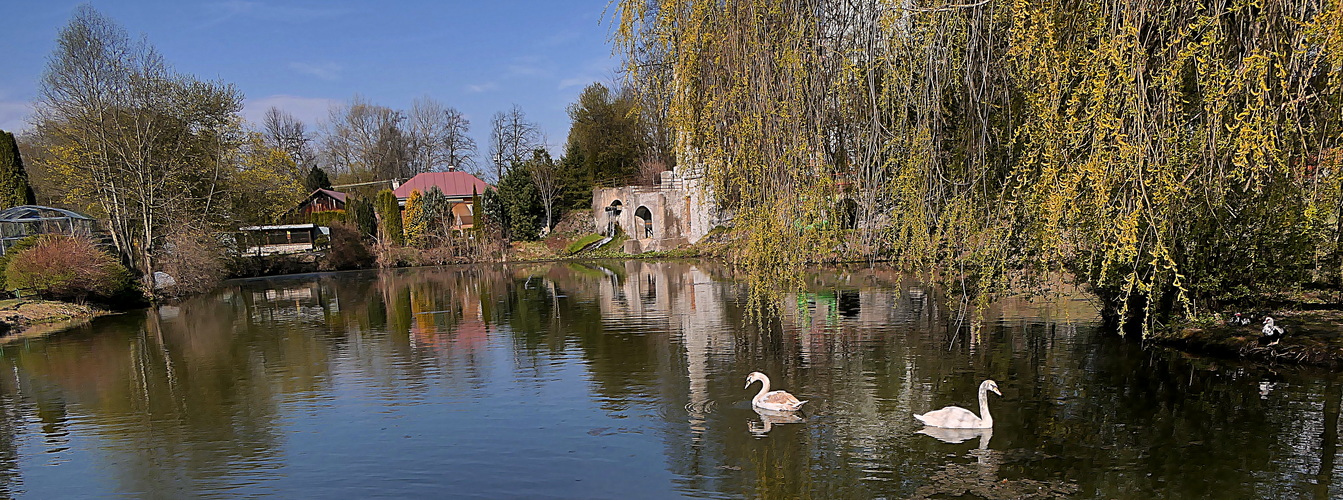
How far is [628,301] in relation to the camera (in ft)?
74.4

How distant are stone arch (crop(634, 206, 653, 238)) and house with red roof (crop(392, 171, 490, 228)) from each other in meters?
10.8

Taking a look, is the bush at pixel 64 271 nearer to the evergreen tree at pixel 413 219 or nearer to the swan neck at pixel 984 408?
the evergreen tree at pixel 413 219

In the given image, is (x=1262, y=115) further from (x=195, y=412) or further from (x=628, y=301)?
(x=628, y=301)

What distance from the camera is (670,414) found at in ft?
31.6

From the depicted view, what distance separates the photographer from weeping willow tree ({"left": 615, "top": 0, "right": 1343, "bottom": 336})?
5.22 meters

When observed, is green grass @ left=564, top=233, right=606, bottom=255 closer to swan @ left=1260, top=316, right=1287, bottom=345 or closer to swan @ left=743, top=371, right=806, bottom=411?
swan @ left=743, top=371, right=806, bottom=411

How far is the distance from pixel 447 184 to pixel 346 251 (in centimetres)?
1411

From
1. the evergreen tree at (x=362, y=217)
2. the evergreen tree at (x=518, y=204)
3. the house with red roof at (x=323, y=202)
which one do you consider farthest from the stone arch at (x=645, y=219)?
the house with red roof at (x=323, y=202)

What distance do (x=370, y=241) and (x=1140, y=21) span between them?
4562 centimetres

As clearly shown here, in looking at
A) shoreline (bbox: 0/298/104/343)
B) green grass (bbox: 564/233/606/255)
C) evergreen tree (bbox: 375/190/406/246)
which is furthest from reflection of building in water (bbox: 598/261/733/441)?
evergreen tree (bbox: 375/190/406/246)

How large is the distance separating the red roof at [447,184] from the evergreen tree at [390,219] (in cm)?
971

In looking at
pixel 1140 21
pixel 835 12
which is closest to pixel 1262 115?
pixel 1140 21

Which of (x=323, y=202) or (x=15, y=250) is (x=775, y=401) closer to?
(x=15, y=250)

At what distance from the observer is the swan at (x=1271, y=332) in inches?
428
